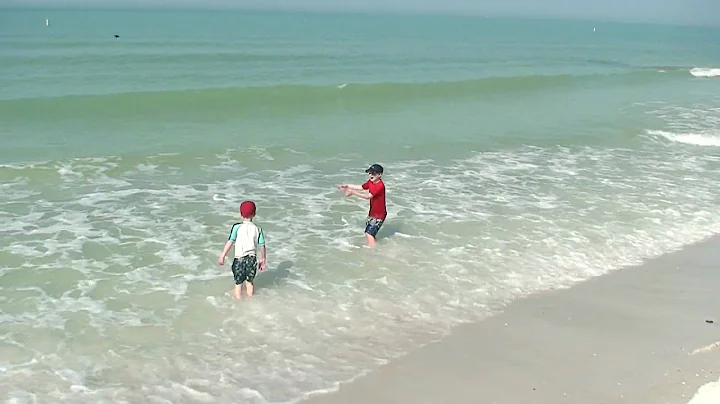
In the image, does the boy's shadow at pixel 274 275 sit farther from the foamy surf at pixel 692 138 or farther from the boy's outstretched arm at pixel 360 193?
the foamy surf at pixel 692 138

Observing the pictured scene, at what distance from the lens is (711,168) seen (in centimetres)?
1605

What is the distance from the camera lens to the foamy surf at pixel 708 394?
18.2ft

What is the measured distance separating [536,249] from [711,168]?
27.8 ft

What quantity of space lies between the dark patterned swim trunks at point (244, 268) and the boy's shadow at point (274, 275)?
57 centimetres

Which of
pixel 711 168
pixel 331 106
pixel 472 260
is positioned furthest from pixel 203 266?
pixel 331 106

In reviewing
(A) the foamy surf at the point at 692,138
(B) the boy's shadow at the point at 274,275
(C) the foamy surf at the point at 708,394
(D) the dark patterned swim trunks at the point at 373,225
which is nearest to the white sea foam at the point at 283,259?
(B) the boy's shadow at the point at 274,275

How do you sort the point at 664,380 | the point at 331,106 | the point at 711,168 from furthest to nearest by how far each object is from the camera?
1. the point at 331,106
2. the point at 711,168
3. the point at 664,380

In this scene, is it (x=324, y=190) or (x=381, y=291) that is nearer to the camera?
(x=381, y=291)

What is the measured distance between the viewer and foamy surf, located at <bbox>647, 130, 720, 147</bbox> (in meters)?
19.5

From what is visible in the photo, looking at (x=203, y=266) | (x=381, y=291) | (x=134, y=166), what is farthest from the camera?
(x=134, y=166)

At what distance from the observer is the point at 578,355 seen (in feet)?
22.6

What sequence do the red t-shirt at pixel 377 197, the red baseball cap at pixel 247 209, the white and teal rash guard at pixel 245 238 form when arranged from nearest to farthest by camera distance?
1. the red baseball cap at pixel 247 209
2. the white and teal rash guard at pixel 245 238
3. the red t-shirt at pixel 377 197

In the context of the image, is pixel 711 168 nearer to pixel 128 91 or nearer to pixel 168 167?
pixel 168 167

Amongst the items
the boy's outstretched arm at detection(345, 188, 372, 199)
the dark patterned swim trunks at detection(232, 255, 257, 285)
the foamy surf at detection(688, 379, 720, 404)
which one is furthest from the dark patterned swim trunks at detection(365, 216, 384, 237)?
the foamy surf at detection(688, 379, 720, 404)
